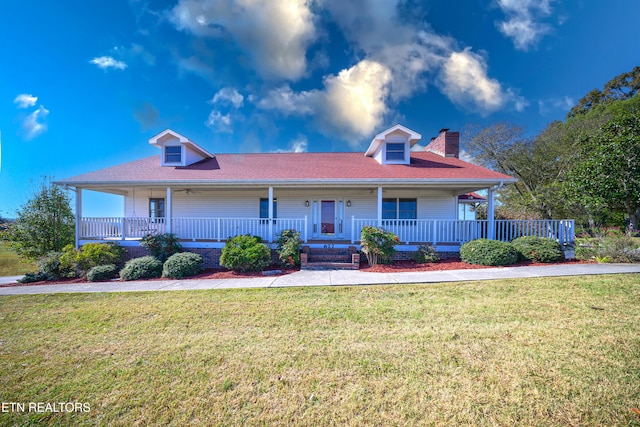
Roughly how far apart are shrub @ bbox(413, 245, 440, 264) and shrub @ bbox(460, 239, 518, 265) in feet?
3.54

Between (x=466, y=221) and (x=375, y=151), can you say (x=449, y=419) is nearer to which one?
(x=466, y=221)

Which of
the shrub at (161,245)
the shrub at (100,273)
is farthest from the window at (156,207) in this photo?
the shrub at (100,273)

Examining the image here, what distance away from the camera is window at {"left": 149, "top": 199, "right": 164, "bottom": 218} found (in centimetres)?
1419

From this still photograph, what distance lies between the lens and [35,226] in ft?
41.7

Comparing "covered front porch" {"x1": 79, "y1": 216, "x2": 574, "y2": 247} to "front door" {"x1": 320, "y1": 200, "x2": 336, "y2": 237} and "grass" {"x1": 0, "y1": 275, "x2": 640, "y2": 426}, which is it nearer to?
"front door" {"x1": 320, "y1": 200, "x2": 336, "y2": 237}

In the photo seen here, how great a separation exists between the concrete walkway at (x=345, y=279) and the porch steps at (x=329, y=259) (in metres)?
0.90

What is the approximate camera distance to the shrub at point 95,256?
9664 mm

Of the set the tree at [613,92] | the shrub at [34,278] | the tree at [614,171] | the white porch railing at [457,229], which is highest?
the tree at [613,92]

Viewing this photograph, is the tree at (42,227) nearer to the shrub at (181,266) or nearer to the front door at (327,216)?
the shrub at (181,266)

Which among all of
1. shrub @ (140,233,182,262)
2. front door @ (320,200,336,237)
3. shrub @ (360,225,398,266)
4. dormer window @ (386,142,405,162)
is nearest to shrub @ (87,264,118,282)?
shrub @ (140,233,182,262)

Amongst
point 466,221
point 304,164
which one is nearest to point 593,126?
point 466,221

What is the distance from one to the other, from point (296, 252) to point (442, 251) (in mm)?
6285

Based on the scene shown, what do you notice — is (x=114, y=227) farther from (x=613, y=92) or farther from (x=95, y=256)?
(x=613, y=92)

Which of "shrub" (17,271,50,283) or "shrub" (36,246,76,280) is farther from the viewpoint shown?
"shrub" (36,246,76,280)
